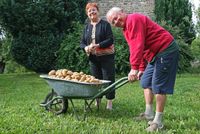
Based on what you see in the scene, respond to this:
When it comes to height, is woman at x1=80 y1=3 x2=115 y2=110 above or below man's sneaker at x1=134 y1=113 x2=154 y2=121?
above

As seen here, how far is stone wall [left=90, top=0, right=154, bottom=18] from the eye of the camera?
15997mm

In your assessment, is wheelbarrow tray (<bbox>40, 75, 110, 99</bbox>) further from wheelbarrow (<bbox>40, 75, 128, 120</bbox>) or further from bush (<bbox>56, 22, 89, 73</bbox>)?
bush (<bbox>56, 22, 89, 73</bbox>)

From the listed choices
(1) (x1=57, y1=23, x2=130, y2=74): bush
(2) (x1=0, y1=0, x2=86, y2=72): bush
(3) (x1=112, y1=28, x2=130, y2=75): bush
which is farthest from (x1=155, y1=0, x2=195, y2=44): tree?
(2) (x1=0, y1=0, x2=86, y2=72): bush

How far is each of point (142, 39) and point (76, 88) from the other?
1.19 meters

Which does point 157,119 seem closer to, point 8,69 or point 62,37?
point 62,37

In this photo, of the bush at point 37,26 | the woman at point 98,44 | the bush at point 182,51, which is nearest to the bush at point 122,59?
the bush at point 182,51

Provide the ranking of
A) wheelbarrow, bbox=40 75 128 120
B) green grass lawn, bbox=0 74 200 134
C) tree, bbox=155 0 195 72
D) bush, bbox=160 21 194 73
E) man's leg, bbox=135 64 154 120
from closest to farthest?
green grass lawn, bbox=0 74 200 134 → man's leg, bbox=135 64 154 120 → wheelbarrow, bbox=40 75 128 120 → bush, bbox=160 21 194 73 → tree, bbox=155 0 195 72

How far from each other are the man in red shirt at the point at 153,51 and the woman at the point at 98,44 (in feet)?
3.99

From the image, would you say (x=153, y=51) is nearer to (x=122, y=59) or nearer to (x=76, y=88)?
(x=76, y=88)

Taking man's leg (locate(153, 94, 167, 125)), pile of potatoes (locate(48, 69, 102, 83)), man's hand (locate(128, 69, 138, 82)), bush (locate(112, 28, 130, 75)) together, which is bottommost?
bush (locate(112, 28, 130, 75))

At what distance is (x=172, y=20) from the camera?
15.3 meters

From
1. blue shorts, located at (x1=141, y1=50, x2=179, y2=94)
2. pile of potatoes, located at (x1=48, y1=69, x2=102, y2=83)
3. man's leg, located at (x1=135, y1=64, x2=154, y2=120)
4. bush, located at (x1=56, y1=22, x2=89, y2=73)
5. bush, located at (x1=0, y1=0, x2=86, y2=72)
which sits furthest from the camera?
bush, located at (x1=0, y1=0, x2=86, y2=72)

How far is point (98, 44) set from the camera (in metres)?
6.04

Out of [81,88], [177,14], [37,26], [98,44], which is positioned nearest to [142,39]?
[81,88]
